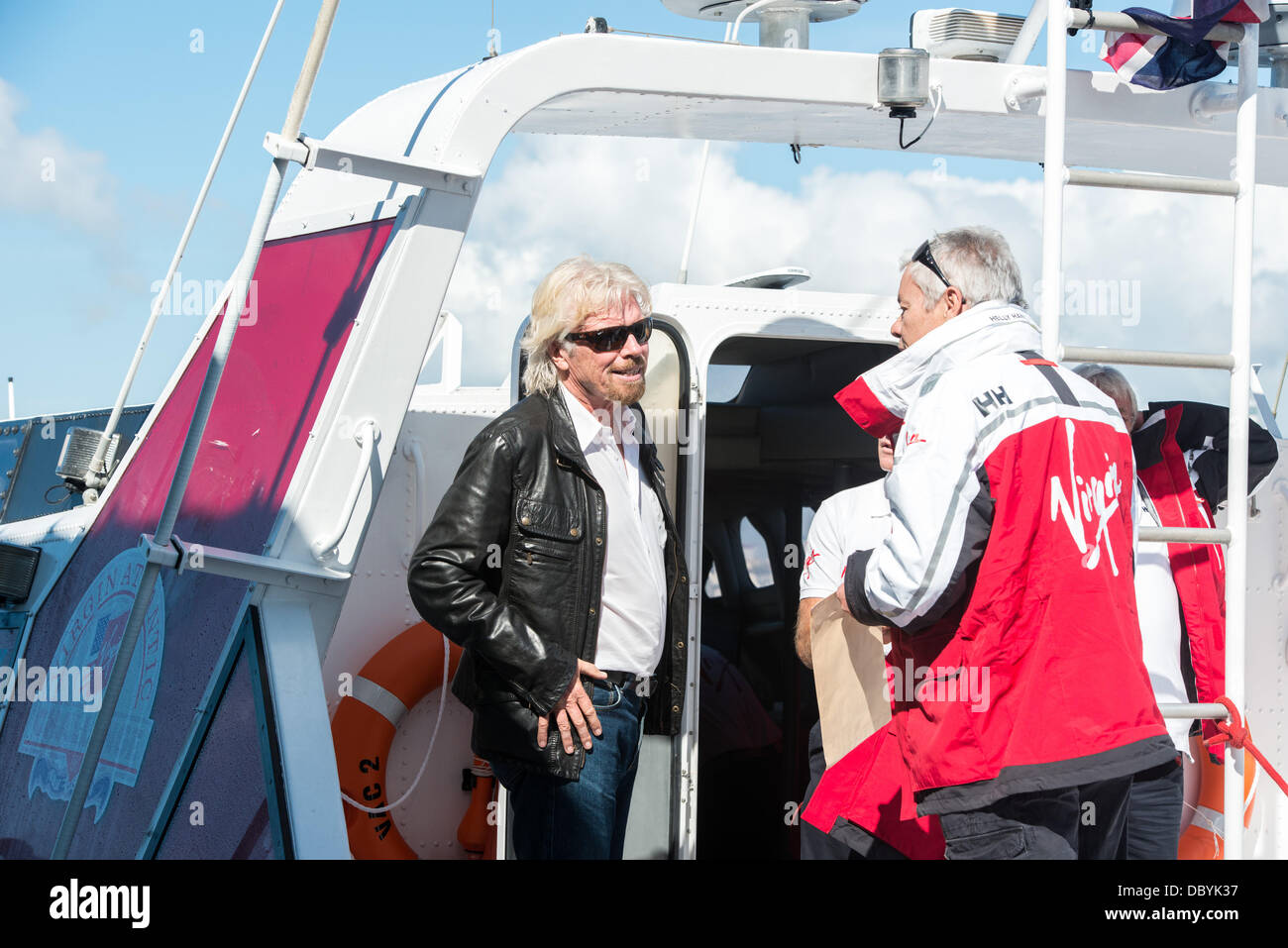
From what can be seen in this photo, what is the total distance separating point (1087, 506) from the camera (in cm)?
220

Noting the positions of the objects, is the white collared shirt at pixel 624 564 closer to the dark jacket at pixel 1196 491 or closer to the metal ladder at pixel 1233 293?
the metal ladder at pixel 1233 293

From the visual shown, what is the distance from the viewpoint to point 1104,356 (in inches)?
109

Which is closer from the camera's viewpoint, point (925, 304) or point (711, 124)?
point (925, 304)

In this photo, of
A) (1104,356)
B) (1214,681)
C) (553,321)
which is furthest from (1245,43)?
(553,321)

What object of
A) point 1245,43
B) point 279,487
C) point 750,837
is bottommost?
point 750,837

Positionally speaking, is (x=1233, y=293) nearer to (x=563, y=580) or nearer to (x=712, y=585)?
(x=563, y=580)

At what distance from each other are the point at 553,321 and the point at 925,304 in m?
0.81

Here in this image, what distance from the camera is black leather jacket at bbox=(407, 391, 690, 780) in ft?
8.00

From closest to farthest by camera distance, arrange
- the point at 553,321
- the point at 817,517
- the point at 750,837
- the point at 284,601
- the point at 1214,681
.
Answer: the point at 284,601 → the point at 553,321 → the point at 1214,681 → the point at 817,517 → the point at 750,837

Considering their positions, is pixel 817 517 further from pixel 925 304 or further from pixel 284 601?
pixel 284 601

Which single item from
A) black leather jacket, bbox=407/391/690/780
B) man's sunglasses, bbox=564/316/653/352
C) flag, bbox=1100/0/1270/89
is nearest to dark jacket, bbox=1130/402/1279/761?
flag, bbox=1100/0/1270/89

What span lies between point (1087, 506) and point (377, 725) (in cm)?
259

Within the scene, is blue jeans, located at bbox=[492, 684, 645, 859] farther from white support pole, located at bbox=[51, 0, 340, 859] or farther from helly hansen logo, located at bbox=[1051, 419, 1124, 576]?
helly hansen logo, located at bbox=[1051, 419, 1124, 576]

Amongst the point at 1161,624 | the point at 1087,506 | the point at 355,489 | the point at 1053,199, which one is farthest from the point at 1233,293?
the point at 355,489
